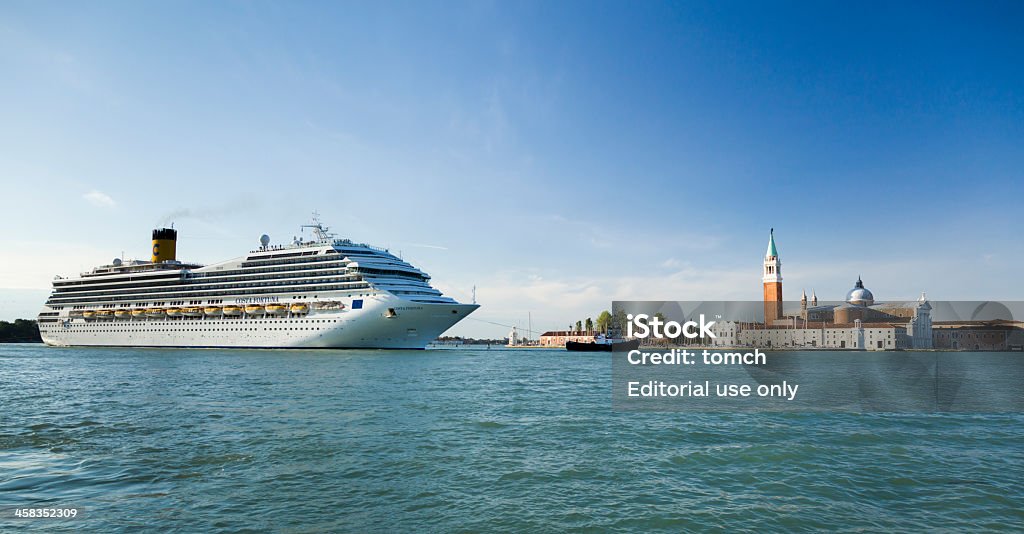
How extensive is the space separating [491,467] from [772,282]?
171 metres

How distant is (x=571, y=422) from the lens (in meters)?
19.2

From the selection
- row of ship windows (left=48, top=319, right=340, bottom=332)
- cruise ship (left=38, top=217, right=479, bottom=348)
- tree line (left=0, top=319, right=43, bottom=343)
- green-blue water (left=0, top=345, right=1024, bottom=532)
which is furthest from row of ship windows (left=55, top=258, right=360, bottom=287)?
tree line (left=0, top=319, right=43, bottom=343)

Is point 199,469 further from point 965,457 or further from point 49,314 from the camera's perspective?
point 49,314

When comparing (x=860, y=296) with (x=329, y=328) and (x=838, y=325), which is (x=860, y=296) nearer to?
(x=838, y=325)

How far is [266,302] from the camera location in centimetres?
7369

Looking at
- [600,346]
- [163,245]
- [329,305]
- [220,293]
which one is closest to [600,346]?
[600,346]

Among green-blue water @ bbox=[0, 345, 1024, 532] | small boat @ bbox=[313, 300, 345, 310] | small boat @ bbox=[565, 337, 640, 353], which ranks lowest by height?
small boat @ bbox=[565, 337, 640, 353]

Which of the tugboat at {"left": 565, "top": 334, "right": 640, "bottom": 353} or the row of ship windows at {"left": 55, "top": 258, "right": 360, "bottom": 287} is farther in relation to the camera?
the tugboat at {"left": 565, "top": 334, "right": 640, "bottom": 353}

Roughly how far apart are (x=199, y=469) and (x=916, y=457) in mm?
16840

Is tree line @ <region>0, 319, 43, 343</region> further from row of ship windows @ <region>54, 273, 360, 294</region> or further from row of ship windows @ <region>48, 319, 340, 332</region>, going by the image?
Answer: row of ship windows @ <region>48, 319, 340, 332</region>

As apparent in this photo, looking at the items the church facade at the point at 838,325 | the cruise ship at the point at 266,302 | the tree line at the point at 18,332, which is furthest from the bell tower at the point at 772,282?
the tree line at the point at 18,332

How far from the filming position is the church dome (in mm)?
160625

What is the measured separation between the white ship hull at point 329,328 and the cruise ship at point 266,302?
12cm

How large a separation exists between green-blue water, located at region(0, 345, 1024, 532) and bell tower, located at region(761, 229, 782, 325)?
14855cm
